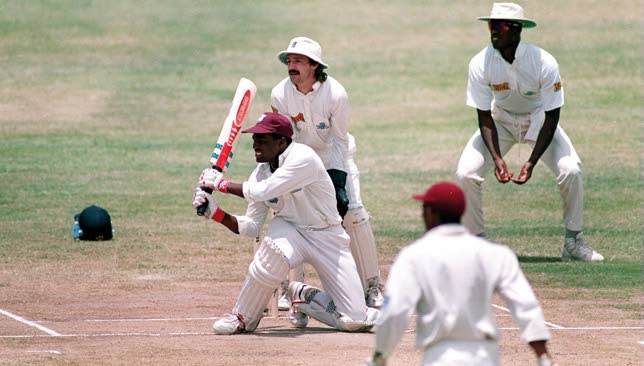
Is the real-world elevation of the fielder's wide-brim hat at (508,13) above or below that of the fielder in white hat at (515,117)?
above

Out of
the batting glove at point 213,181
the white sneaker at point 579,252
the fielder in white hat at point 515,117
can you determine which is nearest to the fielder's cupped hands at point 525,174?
the fielder in white hat at point 515,117

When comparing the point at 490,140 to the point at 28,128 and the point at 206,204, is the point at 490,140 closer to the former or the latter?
the point at 206,204

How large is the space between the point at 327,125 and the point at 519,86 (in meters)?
2.77

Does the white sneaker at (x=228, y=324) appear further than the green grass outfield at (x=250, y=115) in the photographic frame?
No

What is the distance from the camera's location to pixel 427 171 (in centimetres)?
1984

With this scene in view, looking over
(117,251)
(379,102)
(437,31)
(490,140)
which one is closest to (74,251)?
(117,251)

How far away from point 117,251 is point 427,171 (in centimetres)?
686

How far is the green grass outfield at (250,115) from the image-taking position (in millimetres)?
14875

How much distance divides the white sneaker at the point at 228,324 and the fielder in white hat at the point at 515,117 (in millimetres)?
3669

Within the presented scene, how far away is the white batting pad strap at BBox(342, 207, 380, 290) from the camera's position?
37.0 feet

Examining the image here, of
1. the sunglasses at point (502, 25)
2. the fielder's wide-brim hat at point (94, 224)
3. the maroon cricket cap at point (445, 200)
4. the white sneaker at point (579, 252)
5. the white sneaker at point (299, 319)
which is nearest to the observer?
the maroon cricket cap at point (445, 200)

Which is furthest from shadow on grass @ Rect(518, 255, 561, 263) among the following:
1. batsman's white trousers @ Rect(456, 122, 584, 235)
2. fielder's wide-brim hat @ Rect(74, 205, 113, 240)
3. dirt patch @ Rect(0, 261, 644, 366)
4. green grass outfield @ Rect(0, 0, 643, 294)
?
fielder's wide-brim hat @ Rect(74, 205, 113, 240)

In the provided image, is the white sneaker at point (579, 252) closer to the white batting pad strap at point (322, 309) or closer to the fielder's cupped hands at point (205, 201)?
the white batting pad strap at point (322, 309)

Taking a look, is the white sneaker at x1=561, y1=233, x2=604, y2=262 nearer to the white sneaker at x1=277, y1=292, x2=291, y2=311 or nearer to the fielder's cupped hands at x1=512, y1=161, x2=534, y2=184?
the fielder's cupped hands at x1=512, y1=161, x2=534, y2=184
